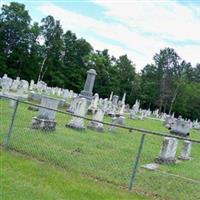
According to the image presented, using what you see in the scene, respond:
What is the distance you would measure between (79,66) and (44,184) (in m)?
79.9

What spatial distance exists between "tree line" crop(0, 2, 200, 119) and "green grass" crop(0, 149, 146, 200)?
6282 centimetres

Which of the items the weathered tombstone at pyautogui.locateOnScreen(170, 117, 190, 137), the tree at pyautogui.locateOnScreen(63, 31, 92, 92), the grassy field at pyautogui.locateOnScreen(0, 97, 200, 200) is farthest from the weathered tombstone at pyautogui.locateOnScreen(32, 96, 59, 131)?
the tree at pyautogui.locateOnScreen(63, 31, 92, 92)

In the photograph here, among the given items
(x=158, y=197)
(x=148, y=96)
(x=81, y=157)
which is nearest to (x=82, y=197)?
(x=158, y=197)

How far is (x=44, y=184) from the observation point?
8.59 m

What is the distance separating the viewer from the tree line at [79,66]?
7500 centimetres

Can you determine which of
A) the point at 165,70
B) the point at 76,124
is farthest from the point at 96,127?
the point at 165,70

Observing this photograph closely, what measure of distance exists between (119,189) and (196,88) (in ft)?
286

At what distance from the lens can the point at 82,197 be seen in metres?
8.28

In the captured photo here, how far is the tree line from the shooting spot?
75.0 meters

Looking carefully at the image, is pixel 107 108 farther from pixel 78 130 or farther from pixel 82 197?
pixel 82 197

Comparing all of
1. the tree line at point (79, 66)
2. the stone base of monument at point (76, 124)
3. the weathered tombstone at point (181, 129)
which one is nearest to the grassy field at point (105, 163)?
the stone base of monument at point (76, 124)

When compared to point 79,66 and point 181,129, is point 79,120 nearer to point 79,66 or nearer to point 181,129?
point 181,129

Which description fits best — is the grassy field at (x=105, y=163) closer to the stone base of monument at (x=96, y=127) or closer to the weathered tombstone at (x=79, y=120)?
the weathered tombstone at (x=79, y=120)

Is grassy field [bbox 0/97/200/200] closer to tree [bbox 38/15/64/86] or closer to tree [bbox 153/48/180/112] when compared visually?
tree [bbox 38/15/64/86]
